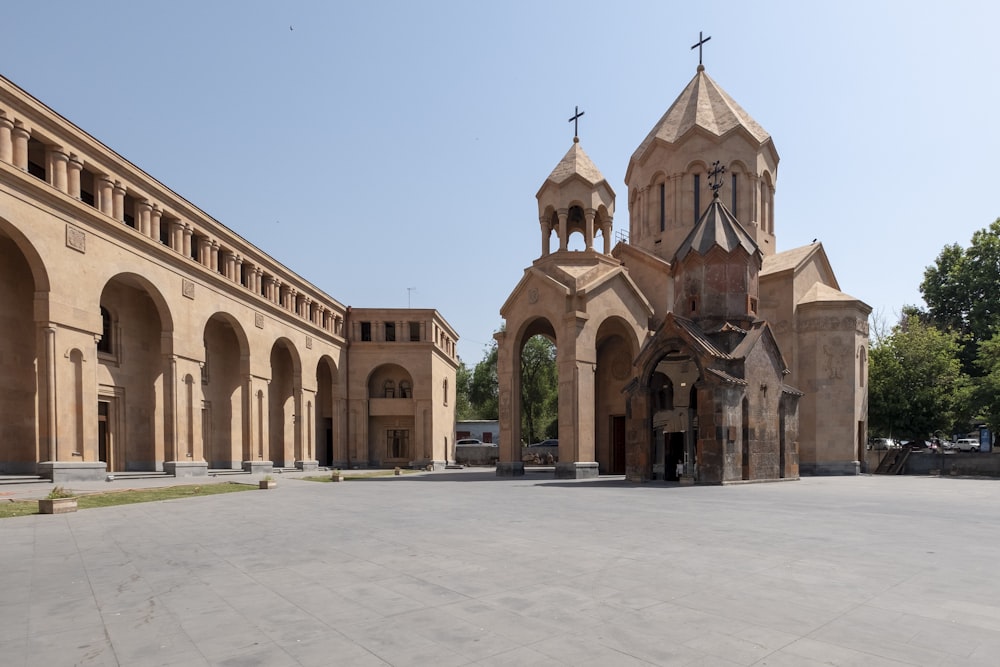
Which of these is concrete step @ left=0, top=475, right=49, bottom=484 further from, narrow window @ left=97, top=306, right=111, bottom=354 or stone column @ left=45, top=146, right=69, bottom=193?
stone column @ left=45, top=146, right=69, bottom=193

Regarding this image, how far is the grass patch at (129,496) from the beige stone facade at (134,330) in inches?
158

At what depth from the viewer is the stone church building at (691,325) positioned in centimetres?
2194

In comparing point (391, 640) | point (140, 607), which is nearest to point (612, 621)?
point (391, 640)

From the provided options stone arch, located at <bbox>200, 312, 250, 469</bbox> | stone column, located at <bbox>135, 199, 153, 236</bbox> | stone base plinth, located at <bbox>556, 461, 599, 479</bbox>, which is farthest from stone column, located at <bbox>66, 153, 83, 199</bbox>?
stone base plinth, located at <bbox>556, 461, 599, 479</bbox>

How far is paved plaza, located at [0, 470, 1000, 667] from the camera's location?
4.38 metres

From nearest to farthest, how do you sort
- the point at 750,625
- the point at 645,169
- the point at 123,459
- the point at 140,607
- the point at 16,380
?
the point at 750,625 < the point at 140,607 < the point at 16,380 < the point at 123,459 < the point at 645,169

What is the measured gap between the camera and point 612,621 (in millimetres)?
5004

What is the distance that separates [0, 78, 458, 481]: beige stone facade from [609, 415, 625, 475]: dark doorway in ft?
55.0

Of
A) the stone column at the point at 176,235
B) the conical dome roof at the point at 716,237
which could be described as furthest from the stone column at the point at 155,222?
the conical dome roof at the point at 716,237

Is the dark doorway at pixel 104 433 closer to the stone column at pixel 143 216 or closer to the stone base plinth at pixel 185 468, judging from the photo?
the stone base plinth at pixel 185 468

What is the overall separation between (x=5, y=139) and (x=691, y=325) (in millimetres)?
23645

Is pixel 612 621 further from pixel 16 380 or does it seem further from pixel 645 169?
pixel 645 169

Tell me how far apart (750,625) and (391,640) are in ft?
9.64

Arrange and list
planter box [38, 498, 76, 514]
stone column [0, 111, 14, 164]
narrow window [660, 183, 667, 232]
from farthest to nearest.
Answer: narrow window [660, 183, 667, 232], stone column [0, 111, 14, 164], planter box [38, 498, 76, 514]
